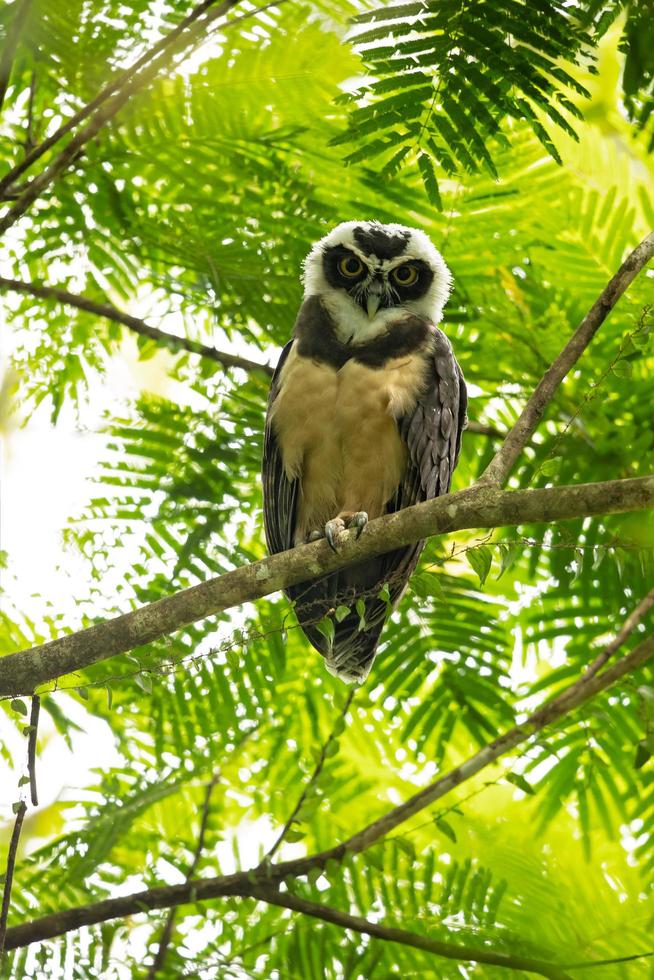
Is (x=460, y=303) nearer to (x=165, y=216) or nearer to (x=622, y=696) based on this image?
(x=165, y=216)

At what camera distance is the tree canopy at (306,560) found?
3262 millimetres

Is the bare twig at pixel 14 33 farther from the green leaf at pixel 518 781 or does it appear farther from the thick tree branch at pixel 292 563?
the green leaf at pixel 518 781

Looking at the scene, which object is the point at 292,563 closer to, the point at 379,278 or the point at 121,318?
the point at 121,318

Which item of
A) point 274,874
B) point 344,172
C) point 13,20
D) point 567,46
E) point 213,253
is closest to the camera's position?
point 567,46

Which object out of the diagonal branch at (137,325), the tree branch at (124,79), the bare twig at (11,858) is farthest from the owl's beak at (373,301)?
the bare twig at (11,858)

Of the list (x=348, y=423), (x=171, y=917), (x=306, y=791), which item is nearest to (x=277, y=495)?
(x=348, y=423)

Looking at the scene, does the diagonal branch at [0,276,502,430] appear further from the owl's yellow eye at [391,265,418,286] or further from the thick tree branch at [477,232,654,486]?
the thick tree branch at [477,232,654,486]

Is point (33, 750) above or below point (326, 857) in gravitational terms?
above

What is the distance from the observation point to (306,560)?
285 centimetres

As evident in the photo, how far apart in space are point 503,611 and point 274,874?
47.9 inches

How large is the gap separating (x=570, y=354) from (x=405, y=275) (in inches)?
56.0

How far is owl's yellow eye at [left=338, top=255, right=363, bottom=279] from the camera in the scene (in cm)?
413

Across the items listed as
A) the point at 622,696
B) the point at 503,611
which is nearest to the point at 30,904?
the point at 503,611

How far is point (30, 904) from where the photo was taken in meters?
3.53
